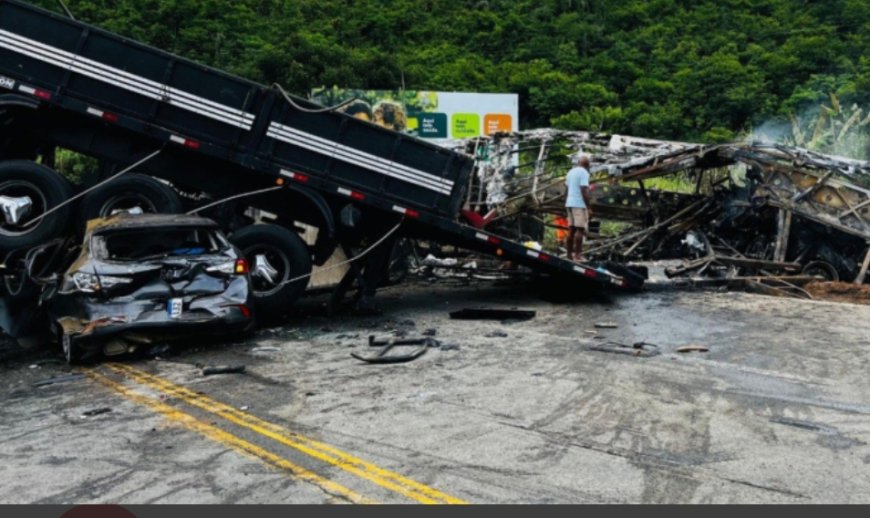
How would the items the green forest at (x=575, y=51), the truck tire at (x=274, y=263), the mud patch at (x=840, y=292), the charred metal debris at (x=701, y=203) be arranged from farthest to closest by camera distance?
the green forest at (x=575, y=51) → the charred metal debris at (x=701, y=203) → the mud patch at (x=840, y=292) → the truck tire at (x=274, y=263)

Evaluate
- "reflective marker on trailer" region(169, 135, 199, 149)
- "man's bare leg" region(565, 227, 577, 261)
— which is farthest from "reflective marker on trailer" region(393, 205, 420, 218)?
"man's bare leg" region(565, 227, 577, 261)

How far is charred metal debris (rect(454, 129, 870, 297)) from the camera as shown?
45.5 ft

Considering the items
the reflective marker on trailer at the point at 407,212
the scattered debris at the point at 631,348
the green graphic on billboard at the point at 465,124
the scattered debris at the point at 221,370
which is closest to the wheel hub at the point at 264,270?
the reflective marker on trailer at the point at 407,212

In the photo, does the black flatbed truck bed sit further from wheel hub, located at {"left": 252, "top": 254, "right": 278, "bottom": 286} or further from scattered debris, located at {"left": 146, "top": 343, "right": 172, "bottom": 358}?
scattered debris, located at {"left": 146, "top": 343, "right": 172, "bottom": 358}

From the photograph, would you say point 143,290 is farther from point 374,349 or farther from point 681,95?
point 681,95

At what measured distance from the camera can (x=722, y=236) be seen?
641 inches

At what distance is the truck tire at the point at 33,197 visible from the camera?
9.80 meters

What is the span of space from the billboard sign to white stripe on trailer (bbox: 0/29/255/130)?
17.4m

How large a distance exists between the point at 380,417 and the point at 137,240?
14.8 ft

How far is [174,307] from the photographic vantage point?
852 centimetres

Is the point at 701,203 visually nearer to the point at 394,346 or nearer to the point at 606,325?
the point at 606,325

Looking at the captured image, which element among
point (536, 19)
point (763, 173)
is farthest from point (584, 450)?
point (536, 19)

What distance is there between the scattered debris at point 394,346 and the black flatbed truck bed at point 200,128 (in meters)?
2.40

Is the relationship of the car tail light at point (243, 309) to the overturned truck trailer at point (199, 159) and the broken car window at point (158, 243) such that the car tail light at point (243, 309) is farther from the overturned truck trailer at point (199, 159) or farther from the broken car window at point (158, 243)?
the overturned truck trailer at point (199, 159)
